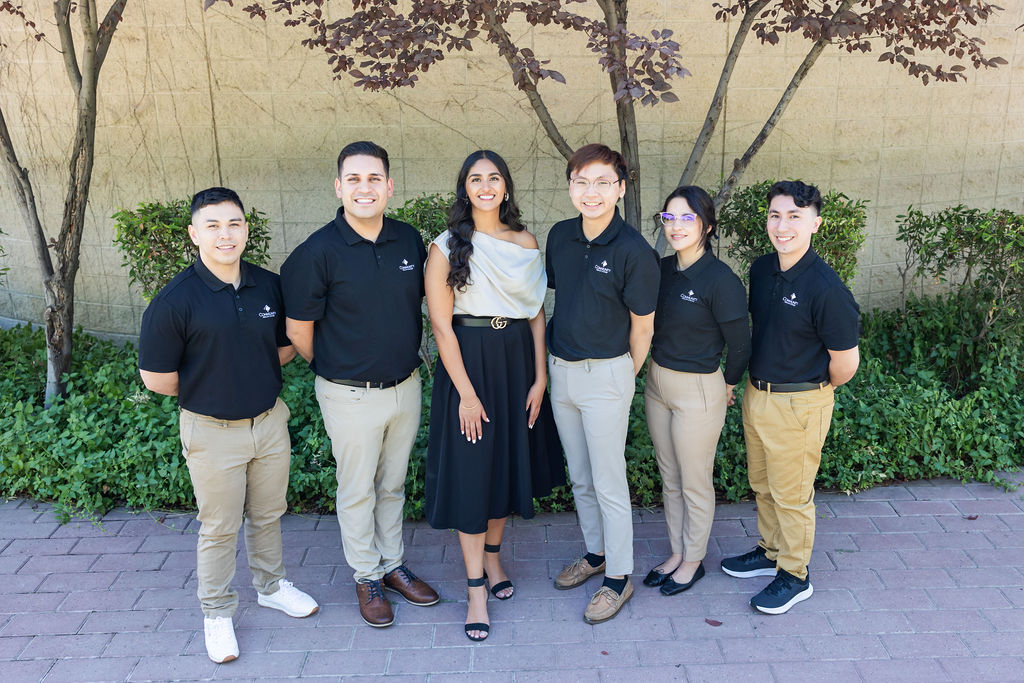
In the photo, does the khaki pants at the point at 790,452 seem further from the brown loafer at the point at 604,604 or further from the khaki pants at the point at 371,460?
the khaki pants at the point at 371,460

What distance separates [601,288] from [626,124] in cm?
168

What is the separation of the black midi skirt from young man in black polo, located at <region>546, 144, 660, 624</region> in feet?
0.66

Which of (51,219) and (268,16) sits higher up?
(268,16)

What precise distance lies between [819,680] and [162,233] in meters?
4.13

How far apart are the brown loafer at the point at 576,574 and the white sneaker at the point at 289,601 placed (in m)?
1.14

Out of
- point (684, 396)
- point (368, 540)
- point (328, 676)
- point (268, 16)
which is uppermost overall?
point (268, 16)

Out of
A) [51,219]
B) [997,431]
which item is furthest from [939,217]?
[51,219]

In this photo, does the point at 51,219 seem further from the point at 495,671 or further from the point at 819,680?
the point at 819,680

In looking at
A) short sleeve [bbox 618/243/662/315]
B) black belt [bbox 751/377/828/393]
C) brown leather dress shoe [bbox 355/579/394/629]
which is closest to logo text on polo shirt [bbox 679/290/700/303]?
short sleeve [bbox 618/243/662/315]

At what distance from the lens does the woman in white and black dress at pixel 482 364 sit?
11.1 ft

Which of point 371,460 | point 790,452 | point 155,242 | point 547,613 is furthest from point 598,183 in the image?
point 155,242

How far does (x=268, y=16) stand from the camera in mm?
5883

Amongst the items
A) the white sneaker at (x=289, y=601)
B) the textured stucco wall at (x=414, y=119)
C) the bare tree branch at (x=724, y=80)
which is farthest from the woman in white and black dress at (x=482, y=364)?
the textured stucco wall at (x=414, y=119)

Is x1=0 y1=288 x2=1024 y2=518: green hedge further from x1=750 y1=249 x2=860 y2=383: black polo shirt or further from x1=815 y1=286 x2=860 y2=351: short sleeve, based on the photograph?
x1=815 y1=286 x2=860 y2=351: short sleeve
